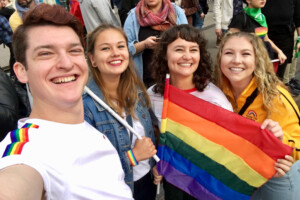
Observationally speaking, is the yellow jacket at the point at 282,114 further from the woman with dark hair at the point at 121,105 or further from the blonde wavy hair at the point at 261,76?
the woman with dark hair at the point at 121,105

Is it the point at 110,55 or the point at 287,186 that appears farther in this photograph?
the point at 110,55

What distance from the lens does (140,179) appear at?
1943mm

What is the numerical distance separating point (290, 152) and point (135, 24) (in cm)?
213

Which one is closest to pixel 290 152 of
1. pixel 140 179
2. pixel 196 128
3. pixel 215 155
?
pixel 215 155

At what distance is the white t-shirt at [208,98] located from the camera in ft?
6.54

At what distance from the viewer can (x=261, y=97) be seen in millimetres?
1876

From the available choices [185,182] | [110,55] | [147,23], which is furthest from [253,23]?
[185,182]

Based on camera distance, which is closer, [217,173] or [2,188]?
[2,188]

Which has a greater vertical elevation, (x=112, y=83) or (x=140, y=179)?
(x=112, y=83)

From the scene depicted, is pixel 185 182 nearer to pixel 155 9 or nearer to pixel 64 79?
pixel 64 79

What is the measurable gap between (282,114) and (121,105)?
1166 millimetres

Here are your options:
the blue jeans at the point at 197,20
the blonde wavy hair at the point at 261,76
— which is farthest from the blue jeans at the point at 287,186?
the blue jeans at the point at 197,20

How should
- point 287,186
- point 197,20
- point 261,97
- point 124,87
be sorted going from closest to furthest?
point 287,186
point 261,97
point 124,87
point 197,20

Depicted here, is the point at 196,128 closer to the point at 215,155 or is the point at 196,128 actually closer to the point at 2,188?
the point at 215,155
